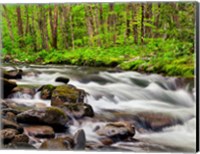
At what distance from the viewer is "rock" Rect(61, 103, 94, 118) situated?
19.5 ft

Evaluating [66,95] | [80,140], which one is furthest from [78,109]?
[80,140]

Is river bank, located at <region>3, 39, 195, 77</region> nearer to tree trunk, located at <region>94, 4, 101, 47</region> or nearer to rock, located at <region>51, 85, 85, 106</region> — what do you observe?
tree trunk, located at <region>94, 4, 101, 47</region>

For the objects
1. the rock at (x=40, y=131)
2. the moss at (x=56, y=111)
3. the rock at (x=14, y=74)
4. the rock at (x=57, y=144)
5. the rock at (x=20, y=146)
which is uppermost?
the rock at (x=14, y=74)

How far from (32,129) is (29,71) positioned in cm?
59

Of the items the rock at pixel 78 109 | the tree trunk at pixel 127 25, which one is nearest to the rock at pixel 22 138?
the rock at pixel 78 109

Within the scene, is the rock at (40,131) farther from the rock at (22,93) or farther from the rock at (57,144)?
the rock at (22,93)

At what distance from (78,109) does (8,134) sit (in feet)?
2.52

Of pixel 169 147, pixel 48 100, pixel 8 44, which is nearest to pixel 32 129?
pixel 48 100

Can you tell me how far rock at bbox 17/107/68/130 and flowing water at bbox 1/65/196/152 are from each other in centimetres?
9

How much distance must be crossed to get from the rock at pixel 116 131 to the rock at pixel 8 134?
0.87m

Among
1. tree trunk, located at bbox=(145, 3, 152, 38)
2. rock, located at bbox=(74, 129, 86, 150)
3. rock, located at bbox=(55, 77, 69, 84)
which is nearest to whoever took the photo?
tree trunk, located at bbox=(145, 3, 152, 38)

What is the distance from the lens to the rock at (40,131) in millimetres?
5988

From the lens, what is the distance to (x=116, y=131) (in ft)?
19.1

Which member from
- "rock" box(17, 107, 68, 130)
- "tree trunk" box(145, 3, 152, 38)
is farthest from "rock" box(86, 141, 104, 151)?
"tree trunk" box(145, 3, 152, 38)
